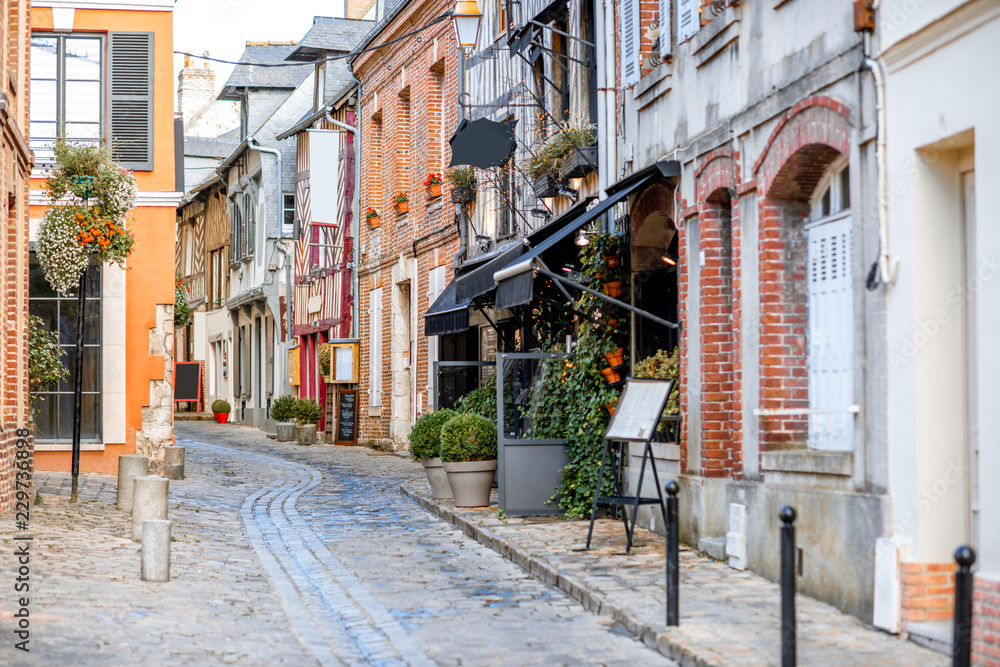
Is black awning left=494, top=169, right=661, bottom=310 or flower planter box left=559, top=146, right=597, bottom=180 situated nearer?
black awning left=494, top=169, right=661, bottom=310

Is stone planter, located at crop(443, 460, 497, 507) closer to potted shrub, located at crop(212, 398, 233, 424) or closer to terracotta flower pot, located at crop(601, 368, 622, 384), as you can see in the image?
terracotta flower pot, located at crop(601, 368, 622, 384)

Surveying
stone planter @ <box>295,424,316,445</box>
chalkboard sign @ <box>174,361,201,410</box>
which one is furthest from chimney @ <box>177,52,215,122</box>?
stone planter @ <box>295,424,316,445</box>

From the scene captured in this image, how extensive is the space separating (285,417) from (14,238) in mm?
14532

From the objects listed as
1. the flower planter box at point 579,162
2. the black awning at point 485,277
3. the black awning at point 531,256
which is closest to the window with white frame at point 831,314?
the black awning at point 531,256

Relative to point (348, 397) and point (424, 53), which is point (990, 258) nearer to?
point (424, 53)

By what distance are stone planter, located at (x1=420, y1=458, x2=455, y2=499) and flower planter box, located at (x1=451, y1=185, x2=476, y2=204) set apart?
227 inches

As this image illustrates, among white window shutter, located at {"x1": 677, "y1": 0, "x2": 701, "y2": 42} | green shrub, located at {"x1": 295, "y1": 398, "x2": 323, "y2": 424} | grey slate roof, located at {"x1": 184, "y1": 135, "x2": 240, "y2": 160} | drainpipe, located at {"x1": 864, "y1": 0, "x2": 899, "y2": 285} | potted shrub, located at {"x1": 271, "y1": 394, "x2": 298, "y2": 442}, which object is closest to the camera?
drainpipe, located at {"x1": 864, "y1": 0, "x2": 899, "y2": 285}

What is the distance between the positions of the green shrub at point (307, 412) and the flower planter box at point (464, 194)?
8.77m

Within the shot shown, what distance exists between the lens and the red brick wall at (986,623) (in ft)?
17.7

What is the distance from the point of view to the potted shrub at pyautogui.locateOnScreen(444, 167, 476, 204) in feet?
59.2

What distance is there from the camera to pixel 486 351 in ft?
58.5

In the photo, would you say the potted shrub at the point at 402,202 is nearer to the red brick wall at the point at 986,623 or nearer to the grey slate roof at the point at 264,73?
the grey slate roof at the point at 264,73

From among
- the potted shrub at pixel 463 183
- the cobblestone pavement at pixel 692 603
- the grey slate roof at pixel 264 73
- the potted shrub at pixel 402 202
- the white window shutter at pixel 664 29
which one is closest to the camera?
the cobblestone pavement at pixel 692 603

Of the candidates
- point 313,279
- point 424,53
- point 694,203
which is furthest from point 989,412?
point 313,279
